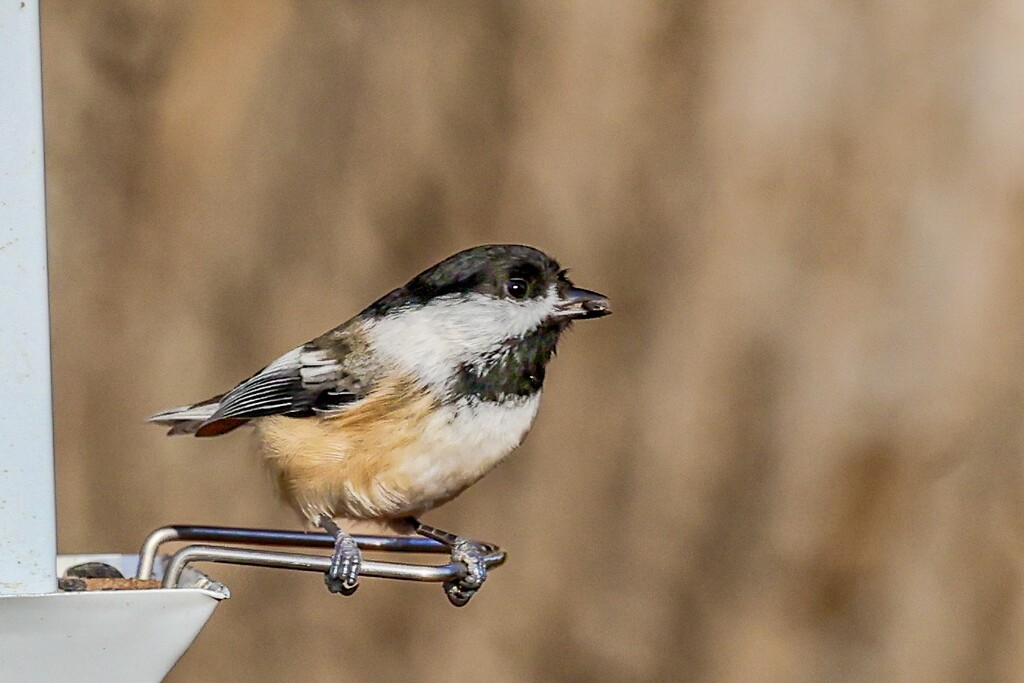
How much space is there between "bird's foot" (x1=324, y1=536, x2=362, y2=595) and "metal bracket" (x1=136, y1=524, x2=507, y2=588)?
0.5 inches

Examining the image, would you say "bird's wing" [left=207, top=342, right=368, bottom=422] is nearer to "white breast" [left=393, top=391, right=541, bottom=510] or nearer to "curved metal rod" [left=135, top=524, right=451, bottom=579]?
"white breast" [left=393, top=391, right=541, bottom=510]

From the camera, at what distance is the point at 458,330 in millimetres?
1633

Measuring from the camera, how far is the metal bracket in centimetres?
115

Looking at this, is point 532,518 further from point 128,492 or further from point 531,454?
point 128,492

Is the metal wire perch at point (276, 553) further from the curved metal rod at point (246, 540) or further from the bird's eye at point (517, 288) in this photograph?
the bird's eye at point (517, 288)

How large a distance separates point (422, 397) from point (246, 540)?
341 mm

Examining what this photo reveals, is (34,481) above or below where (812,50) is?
below

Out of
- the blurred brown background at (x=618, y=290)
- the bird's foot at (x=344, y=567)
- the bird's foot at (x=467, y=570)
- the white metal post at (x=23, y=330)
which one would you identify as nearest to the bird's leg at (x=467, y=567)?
the bird's foot at (x=467, y=570)

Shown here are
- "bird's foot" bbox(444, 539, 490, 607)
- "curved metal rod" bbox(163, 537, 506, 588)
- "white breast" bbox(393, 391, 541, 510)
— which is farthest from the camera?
"white breast" bbox(393, 391, 541, 510)

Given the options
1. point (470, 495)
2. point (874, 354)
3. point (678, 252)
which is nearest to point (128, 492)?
point (470, 495)

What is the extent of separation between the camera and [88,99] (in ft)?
7.89

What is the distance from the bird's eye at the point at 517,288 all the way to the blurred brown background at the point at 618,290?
2.33 feet

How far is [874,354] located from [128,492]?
1419 millimetres

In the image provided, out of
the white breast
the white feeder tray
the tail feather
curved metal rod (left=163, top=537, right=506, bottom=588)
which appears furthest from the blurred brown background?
the white feeder tray
